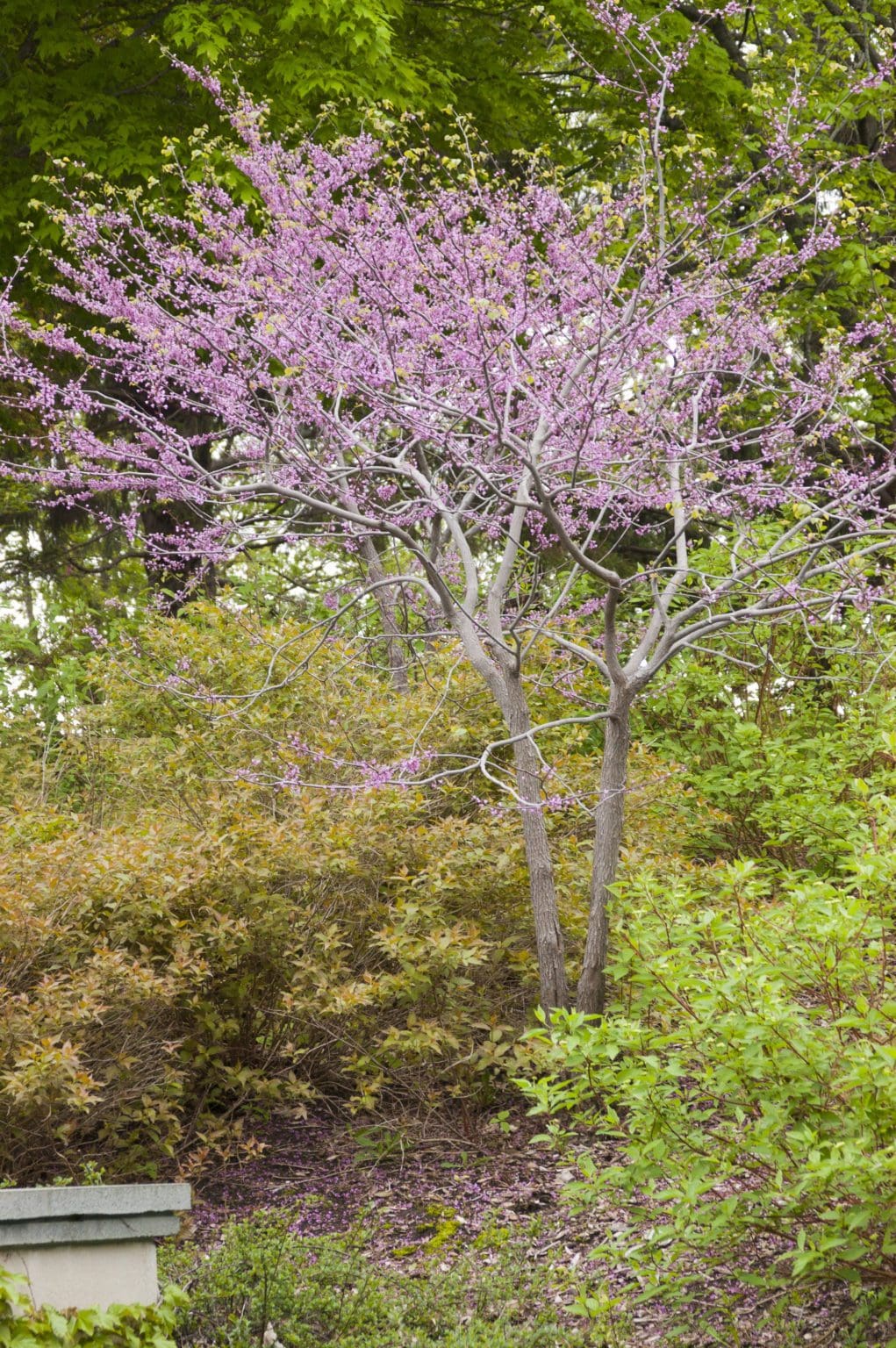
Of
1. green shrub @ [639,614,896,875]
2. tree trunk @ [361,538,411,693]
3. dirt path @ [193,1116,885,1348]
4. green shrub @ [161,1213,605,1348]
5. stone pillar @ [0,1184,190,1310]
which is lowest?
dirt path @ [193,1116,885,1348]

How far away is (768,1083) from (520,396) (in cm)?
468

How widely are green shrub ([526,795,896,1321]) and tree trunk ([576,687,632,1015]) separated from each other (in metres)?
1.06

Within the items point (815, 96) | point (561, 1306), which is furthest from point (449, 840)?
point (815, 96)

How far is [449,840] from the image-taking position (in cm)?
536

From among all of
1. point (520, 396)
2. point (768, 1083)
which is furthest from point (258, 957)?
point (520, 396)

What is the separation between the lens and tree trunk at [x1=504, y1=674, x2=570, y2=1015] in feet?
16.1

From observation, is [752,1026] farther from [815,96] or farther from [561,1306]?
[815,96]

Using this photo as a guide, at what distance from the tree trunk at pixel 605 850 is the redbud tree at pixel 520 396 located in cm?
1

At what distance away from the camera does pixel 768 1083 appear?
3.04 metres

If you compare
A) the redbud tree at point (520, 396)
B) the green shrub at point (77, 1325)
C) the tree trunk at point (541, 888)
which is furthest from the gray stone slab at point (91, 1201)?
the tree trunk at point (541, 888)

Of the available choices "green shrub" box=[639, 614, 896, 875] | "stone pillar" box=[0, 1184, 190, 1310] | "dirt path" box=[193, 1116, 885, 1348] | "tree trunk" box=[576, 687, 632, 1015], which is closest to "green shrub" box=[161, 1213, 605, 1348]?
"dirt path" box=[193, 1116, 885, 1348]

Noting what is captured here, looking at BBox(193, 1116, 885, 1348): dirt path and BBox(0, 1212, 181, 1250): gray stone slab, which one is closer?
BBox(0, 1212, 181, 1250): gray stone slab

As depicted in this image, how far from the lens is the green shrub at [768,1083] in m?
2.81

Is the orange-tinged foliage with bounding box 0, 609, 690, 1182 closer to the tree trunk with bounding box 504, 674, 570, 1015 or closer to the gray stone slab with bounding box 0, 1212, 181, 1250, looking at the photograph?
the tree trunk with bounding box 504, 674, 570, 1015
